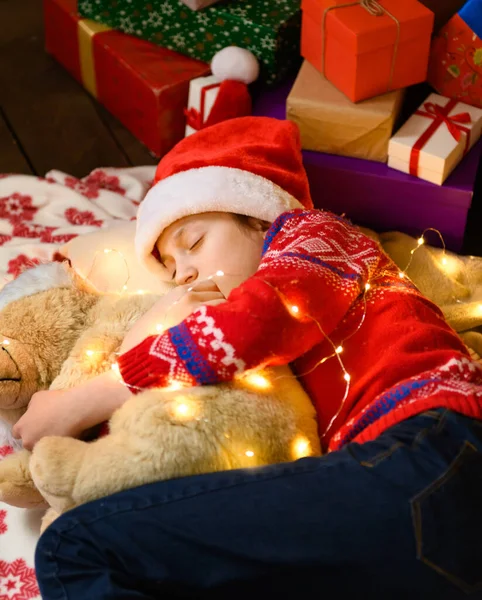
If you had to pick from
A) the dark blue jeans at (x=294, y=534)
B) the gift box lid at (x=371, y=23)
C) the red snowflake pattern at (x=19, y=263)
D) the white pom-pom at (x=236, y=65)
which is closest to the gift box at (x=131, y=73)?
the white pom-pom at (x=236, y=65)

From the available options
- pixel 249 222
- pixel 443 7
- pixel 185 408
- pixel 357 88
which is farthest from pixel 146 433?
pixel 443 7

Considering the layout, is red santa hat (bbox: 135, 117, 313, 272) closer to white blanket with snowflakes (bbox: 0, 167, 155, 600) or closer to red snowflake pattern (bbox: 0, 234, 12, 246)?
white blanket with snowflakes (bbox: 0, 167, 155, 600)

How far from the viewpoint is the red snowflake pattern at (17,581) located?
1137mm

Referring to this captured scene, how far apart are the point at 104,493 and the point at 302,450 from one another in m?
0.26

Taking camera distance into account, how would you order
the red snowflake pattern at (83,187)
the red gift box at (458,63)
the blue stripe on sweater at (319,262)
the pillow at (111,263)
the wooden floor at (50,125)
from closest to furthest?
the blue stripe on sweater at (319,262)
the pillow at (111,263)
the red gift box at (458,63)
the red snowflake pattern at (83,187)
the wooden floor at (50,125)

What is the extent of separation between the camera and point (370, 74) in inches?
61.1

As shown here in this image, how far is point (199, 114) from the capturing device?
178 centimetres

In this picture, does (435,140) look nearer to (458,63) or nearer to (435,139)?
(435,139)

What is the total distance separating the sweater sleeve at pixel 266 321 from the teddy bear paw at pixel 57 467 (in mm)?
125

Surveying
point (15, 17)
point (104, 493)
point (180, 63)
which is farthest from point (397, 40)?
point (15, 17)

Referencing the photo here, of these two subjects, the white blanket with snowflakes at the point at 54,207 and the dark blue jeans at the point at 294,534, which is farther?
the white blanket with snowflakes at the point at 54,207

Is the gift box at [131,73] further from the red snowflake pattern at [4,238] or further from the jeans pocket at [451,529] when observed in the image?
the jeans pocket at [451,529]

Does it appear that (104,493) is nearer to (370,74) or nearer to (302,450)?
(302,450)

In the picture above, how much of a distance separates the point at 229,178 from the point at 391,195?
465mm
